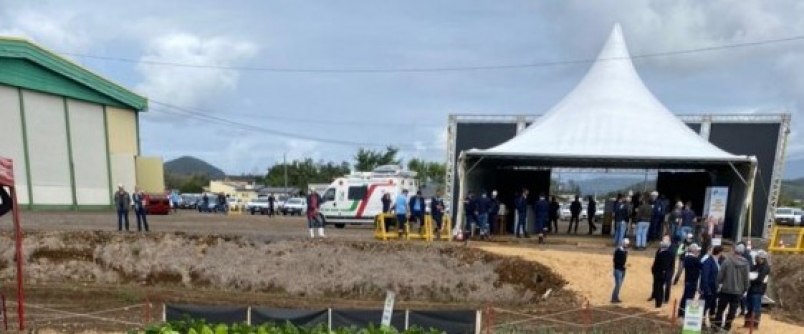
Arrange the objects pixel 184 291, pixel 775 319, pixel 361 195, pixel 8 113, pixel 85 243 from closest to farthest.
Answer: pixel 775 319
pixel 184 291
pixel 85 243
pixel 361 195
pixel 8 113

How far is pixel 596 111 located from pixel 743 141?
6478 mm

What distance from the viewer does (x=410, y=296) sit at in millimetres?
21047

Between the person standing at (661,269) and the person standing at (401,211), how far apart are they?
9.97m

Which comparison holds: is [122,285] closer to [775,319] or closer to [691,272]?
[691,272]

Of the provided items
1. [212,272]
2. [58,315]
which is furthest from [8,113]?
[58,315]

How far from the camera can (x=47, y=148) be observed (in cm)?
4200

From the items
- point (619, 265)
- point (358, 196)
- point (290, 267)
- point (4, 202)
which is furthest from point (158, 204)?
point (619, 265)

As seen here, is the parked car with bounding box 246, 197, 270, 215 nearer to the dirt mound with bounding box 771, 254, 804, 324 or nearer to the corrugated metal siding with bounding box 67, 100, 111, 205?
the corrugated metal siding with bounding box 67, 100, 111, 205

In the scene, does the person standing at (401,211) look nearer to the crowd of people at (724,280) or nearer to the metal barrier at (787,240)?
the crowd of people at (724,280)

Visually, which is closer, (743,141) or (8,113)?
(743,141)

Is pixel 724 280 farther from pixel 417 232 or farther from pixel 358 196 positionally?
pixel 358 196

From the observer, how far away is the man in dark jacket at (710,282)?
15727 mm

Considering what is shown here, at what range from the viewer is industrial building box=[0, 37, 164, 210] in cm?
3991

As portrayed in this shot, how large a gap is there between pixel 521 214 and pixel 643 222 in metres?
4.95
